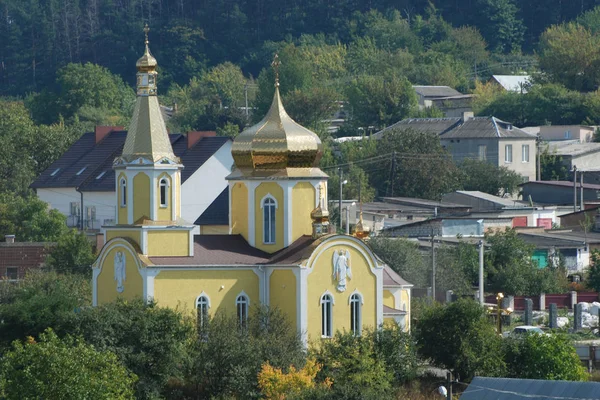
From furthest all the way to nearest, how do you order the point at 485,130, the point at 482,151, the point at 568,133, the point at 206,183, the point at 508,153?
the point at 568,133 → the point at 485,130 → the point at 482,151 → the point at 508,153 → the point at 206,183

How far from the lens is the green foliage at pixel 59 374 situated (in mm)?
39406

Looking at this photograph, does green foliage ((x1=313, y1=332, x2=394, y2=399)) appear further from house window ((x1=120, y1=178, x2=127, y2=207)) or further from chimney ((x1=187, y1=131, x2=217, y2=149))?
chimney ((x1=187, y1=131, x2=217, y2=149))

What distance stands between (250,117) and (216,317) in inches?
1880

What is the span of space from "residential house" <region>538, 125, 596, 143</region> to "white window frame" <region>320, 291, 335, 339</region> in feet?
141

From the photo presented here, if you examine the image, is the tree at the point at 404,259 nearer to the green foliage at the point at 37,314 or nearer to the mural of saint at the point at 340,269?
the mural of saint at the point at 340,269

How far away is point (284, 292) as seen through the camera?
152 ft

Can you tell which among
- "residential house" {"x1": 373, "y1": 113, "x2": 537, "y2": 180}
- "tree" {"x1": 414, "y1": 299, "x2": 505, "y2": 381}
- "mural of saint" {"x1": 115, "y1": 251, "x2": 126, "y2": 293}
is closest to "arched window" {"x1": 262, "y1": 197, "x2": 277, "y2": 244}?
"mural of saint" {"x1": 115, "y1": 251, "x2": 126, "y2": 293}

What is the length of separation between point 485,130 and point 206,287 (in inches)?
1521

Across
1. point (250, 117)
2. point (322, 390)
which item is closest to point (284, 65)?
point (250, 117)

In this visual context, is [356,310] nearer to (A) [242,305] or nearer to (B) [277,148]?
(A) [242,305]

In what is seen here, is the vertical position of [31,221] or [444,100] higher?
[444,100]

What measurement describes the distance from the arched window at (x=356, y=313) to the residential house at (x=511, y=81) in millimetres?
55378

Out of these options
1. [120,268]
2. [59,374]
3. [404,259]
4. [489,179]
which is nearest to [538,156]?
[489,179]

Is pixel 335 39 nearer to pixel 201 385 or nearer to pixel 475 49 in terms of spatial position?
pixel 475 49
